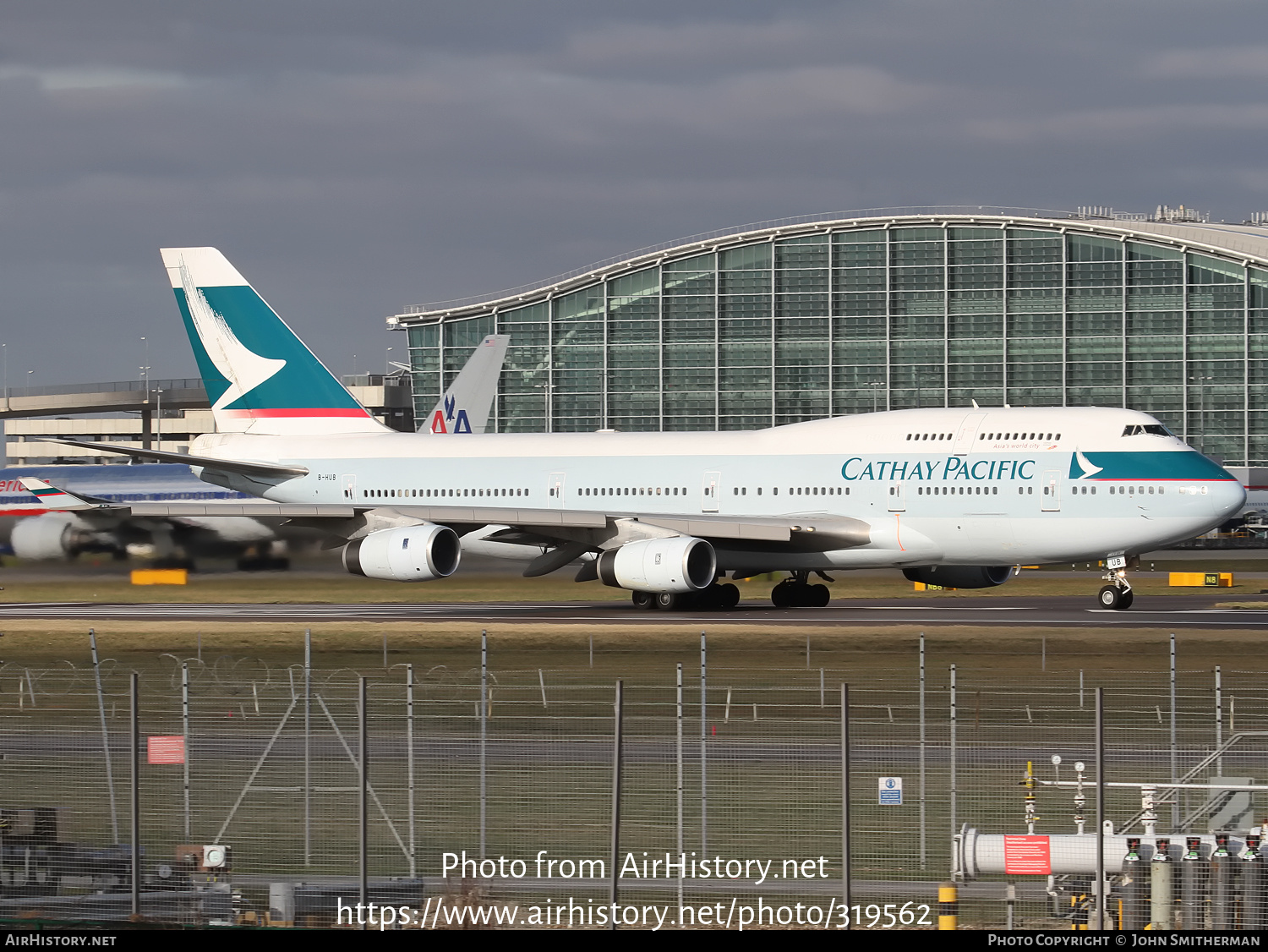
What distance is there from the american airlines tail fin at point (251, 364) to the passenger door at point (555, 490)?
28.8ft

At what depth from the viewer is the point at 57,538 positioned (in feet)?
106

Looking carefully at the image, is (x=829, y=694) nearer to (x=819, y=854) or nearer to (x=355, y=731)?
(x=355, y=731)

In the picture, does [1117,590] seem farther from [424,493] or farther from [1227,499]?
[424,493]

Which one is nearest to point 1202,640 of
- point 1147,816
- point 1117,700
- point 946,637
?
point 946,637

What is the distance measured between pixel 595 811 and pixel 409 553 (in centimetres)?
2596

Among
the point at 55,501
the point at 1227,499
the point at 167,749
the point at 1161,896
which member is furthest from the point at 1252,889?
the point at 55,501

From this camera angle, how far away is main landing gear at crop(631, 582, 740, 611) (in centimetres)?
4599

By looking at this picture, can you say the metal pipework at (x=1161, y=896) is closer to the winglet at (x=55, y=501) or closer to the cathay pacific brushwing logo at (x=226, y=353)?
the winglet at (x=55, y=501)

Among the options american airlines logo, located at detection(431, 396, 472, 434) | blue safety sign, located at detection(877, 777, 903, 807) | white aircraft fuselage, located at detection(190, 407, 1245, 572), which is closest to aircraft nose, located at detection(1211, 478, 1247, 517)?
white aircraft fuselage, located at detection(190, 407, 1245, 572)

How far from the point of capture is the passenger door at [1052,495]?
A: 42719 millimetres

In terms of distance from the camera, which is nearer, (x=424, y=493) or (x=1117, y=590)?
(x=1117, y=590)

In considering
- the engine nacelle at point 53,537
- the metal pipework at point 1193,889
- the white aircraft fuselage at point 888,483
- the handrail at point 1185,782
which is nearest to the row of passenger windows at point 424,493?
the white aircraft fuselage at point 888,483

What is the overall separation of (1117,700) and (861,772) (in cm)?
875

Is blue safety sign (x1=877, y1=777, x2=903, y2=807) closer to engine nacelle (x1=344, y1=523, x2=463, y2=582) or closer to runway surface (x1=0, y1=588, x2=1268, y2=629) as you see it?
runway surface (x1=0, y1=588, x2=1268, y2=629)
